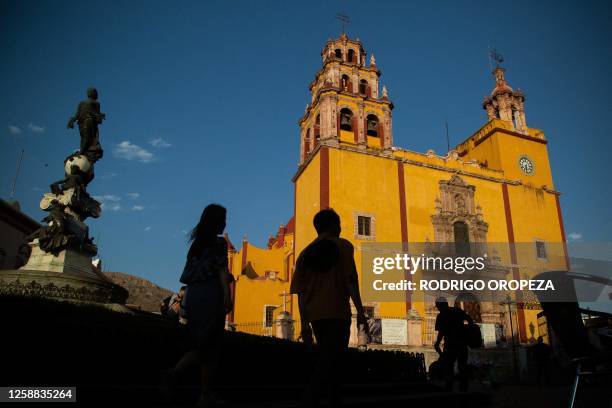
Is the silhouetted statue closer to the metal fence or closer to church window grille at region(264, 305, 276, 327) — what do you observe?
the metal fence

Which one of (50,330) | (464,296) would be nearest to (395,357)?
(50,330)

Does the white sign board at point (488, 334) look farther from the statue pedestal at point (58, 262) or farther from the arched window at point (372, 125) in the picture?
the statue pedestal at point (58, 262)

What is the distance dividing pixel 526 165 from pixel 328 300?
27.3 m

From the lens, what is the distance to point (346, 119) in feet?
78.1

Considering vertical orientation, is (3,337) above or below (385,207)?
below

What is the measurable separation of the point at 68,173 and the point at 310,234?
1312 centimetres

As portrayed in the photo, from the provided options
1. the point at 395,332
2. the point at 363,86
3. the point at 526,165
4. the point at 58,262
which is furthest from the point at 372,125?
the point at 58,262

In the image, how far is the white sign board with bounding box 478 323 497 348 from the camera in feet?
67.3

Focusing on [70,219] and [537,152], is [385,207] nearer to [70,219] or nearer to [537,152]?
[537,152]

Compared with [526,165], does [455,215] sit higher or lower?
lower

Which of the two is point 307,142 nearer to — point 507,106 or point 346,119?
point 346,119

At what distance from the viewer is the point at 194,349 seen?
A: 3588mm

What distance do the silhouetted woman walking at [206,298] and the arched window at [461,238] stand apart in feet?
68.1

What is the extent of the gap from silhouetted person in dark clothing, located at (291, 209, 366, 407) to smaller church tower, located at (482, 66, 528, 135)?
28460 mm
